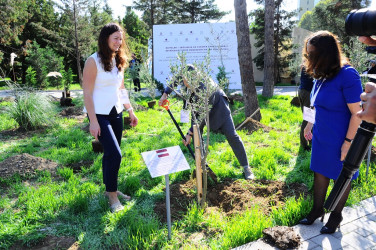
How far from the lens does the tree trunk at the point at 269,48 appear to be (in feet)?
33.1

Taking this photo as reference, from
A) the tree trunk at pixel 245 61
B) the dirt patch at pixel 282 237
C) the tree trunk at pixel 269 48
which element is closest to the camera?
the dirt patch at pixel 282 237

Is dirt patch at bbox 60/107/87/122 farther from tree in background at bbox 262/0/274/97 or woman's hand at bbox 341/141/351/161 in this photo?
woman's hand at bbox 341/141/351/161

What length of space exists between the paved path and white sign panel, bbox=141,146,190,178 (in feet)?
2.87

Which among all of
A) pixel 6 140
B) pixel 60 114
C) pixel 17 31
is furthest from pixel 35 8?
pixel 6 140

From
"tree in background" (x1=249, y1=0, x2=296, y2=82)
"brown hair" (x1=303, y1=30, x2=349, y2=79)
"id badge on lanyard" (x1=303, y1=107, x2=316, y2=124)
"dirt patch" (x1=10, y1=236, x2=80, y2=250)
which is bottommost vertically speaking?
"dirt patch" (x1=10, y1=236, x2=80, y2=250)

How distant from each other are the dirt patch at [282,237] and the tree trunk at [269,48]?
30.1 ft

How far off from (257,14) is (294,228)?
2033cm

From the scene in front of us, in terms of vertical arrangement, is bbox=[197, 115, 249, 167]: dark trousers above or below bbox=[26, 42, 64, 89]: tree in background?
below

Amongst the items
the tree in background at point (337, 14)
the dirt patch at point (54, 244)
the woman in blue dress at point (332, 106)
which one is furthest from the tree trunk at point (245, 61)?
the tree in background at point (337, 14)

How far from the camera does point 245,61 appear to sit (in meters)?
7.47

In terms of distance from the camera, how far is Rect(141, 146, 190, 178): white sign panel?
2.59 meters

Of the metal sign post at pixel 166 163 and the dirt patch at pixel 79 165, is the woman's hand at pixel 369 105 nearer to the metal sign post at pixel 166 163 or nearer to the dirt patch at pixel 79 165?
the metal sign post at pixel 166 163

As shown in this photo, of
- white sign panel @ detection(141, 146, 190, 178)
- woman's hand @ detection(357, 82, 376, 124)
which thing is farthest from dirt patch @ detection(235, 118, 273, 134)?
woman's hand @ detection(357, 82, 376, 124)

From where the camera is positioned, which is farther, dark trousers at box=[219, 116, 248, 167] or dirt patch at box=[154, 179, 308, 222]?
dark trousers at box=[219, 116, 248, 167]
